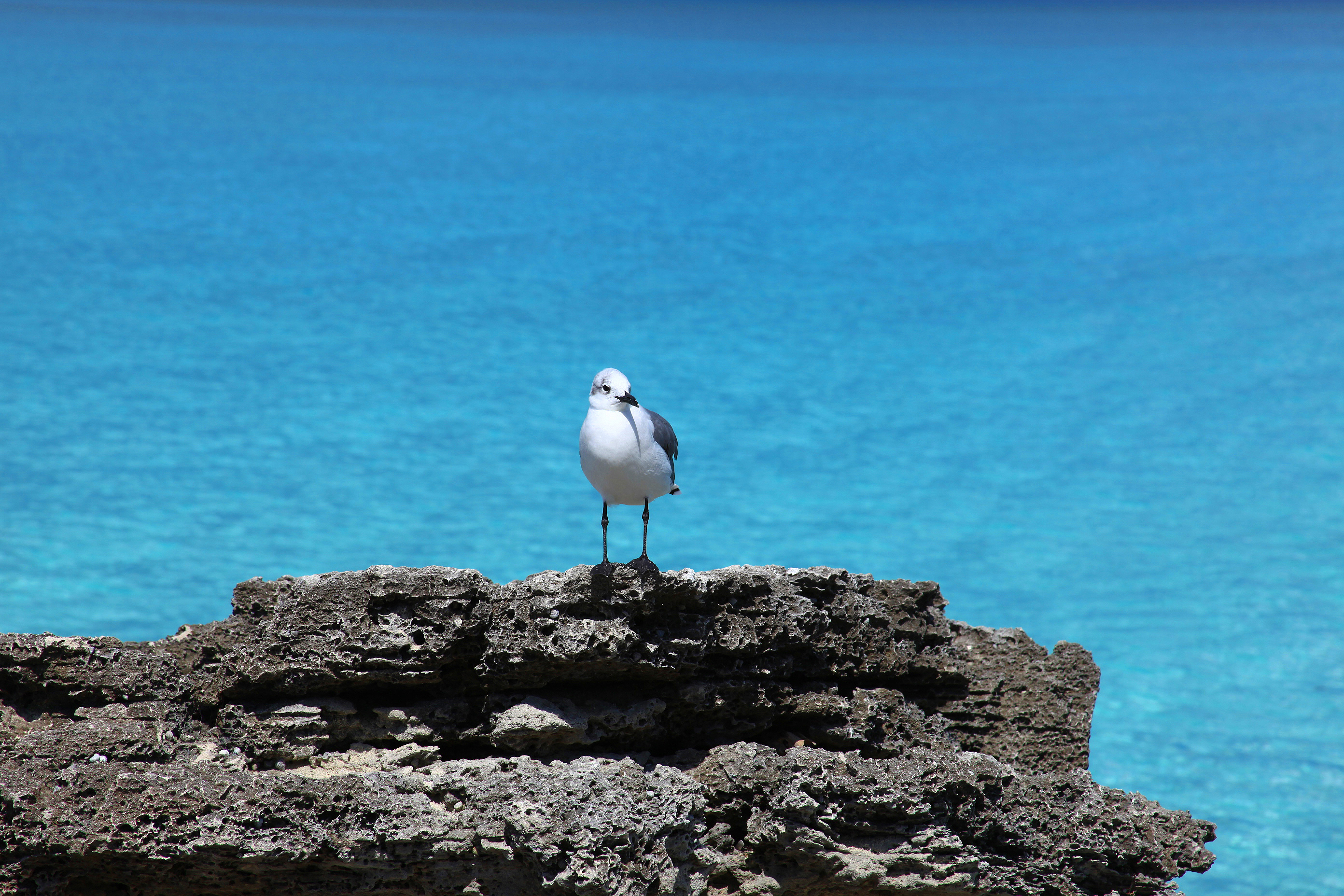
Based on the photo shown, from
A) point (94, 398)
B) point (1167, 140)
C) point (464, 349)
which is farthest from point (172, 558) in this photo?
point (1167, 140)

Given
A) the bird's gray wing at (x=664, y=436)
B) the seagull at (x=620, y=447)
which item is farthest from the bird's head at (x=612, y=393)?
the bird's gray wing at (x=664, y=436)

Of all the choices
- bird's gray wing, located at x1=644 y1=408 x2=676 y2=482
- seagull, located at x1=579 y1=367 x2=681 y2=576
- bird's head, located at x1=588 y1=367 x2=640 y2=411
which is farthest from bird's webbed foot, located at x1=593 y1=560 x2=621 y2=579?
bird's head, located at x1=588 y1=367 x2=640 y2=411

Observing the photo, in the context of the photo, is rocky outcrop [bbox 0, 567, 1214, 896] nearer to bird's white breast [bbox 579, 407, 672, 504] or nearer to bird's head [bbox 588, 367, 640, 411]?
bird's white breast [bbox 579, 407, 672, 504]

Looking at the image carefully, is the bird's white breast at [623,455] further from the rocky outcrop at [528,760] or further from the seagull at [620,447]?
the rocky outcrop at [528,760]

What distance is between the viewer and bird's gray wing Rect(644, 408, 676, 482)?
4227mm

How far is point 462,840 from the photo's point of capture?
3.99 metres

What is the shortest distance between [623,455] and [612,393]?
208mm

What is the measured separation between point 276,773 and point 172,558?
7.88 meters

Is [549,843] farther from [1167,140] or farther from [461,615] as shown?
[1167,140]

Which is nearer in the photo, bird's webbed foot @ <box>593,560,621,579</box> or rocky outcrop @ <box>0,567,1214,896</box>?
rocky outcrop @ <box>0,567,1214,896</box>

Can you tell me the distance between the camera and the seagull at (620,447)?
4.07 m

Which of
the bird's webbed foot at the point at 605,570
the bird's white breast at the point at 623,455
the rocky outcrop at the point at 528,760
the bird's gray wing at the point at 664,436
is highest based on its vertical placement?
the bird's gray wing at the point at 664,436

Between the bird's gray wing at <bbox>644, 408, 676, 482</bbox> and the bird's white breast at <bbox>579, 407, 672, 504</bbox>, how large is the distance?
3cm

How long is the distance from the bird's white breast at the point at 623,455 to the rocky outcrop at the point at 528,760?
13.4 inches
